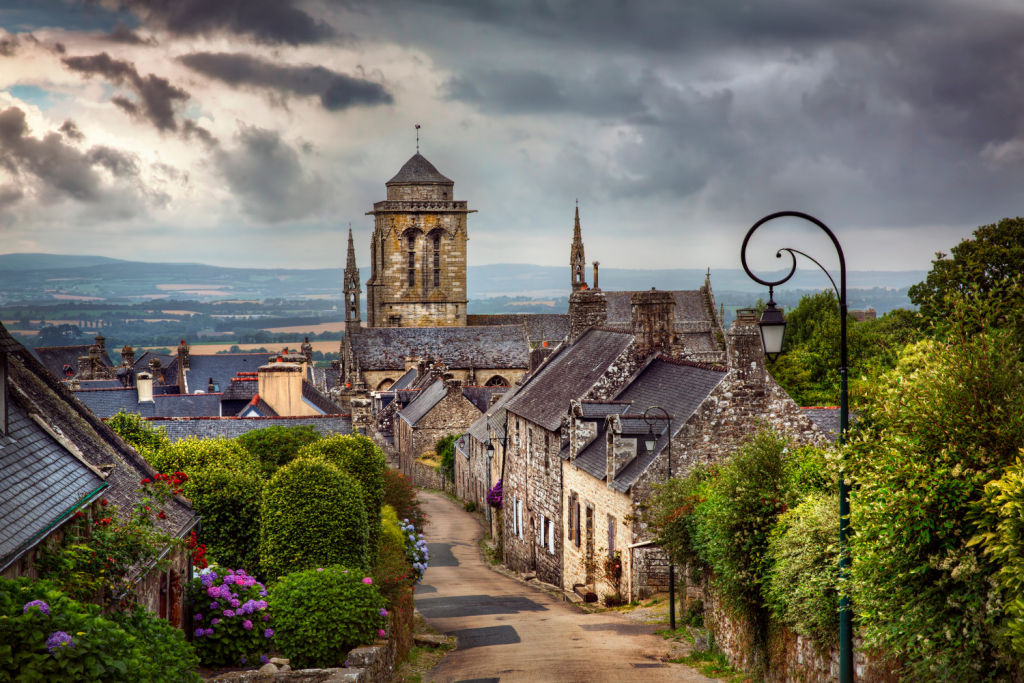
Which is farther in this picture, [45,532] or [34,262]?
[34,262]

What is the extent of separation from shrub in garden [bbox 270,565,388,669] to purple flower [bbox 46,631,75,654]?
27.4ft

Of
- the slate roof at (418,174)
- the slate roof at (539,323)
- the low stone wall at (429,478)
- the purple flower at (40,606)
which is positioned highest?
the slate roof at (418,174)

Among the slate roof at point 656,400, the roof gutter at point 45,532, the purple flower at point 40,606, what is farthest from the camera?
the slate roof at point 656,400

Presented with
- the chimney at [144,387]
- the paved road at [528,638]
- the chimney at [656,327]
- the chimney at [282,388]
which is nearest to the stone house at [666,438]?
the paved road at [528,638]

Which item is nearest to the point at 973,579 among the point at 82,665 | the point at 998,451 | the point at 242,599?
the point at 998,451

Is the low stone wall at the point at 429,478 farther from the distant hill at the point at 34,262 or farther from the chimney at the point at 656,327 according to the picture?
the chimney at the point at 656,327

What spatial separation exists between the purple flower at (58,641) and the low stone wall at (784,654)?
9.30 meters

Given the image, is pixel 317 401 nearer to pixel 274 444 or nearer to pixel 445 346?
pixel 274 444

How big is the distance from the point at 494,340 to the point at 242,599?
7290 centimetres

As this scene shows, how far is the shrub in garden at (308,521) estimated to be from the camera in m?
18.0

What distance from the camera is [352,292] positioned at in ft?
306

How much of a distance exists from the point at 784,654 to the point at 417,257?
283 feet

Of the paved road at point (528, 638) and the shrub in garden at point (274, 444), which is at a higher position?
the shrub in garden at point (274, 444)

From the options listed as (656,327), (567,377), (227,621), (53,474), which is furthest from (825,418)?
(53,474)
